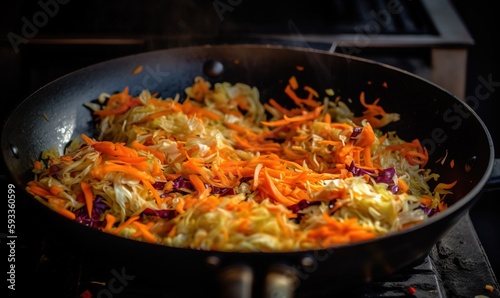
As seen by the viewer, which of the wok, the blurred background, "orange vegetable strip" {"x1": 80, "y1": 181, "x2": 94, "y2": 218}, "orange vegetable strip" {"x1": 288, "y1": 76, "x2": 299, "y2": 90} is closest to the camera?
the wok

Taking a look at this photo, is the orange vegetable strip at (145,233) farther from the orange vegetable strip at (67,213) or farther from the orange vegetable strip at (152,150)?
the orange vegetable strip at (152,150)

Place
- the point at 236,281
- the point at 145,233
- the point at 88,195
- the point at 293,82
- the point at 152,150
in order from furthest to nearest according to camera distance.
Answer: the point at 293,82
the point at 152,150
the point at 88,195
the point at 145,233
the point at 236,281

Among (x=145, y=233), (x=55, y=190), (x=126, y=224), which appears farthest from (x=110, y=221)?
(x=55, y=190)

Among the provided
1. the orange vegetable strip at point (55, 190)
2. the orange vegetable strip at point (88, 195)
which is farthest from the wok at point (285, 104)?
the orange vegetable strip at point (88, 195)

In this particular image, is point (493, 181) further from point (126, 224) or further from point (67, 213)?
point (67, 213)

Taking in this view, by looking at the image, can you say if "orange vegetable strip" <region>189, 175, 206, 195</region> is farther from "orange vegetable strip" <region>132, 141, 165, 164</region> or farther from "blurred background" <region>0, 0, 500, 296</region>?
"blurred background" <region>0, 0, 500, 296</region>

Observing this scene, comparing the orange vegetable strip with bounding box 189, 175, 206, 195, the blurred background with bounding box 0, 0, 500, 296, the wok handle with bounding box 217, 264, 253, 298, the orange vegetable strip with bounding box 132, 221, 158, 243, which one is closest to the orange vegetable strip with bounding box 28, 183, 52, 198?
the orange vegetable strip with bounding box 132, 221, 158, 243
